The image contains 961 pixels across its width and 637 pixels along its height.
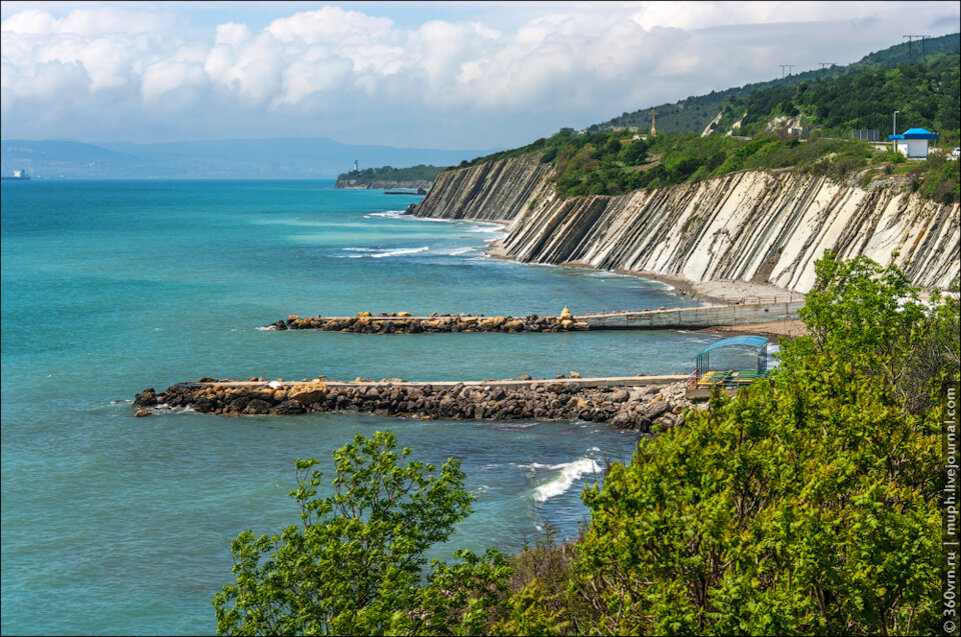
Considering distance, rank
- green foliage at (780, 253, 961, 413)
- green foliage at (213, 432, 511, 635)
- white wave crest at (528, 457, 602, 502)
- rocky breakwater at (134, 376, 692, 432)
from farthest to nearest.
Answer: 1. rocky breakwater at (134, 376, 692, 432)
2. white wave crest at (528, 457, 602, 502)
3. green foliage at (780, 253, 961, 413)
4. green foliage at (213, 432, 511, 635)

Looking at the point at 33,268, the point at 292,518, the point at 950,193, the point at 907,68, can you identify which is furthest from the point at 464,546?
the point at 907,68

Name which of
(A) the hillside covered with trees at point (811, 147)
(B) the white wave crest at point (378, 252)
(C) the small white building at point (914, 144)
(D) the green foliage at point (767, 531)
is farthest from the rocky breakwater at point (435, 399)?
(B) the white wave crest at point (378, 252)

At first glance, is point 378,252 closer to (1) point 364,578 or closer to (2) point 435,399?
(2) point 435,399

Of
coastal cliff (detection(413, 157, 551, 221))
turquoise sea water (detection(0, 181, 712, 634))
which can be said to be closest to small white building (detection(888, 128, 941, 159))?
turquoise sea water (detection(0, 181, 712, 634))

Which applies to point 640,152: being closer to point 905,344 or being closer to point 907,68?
point 907,68

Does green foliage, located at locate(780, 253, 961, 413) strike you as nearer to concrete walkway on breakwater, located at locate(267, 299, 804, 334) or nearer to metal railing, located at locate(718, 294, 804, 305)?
concrete walkway on breakwater, located at locate(267, 299, 804, 334)

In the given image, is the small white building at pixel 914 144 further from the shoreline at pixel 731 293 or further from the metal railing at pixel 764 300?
the metal railing at pixel 764 300
